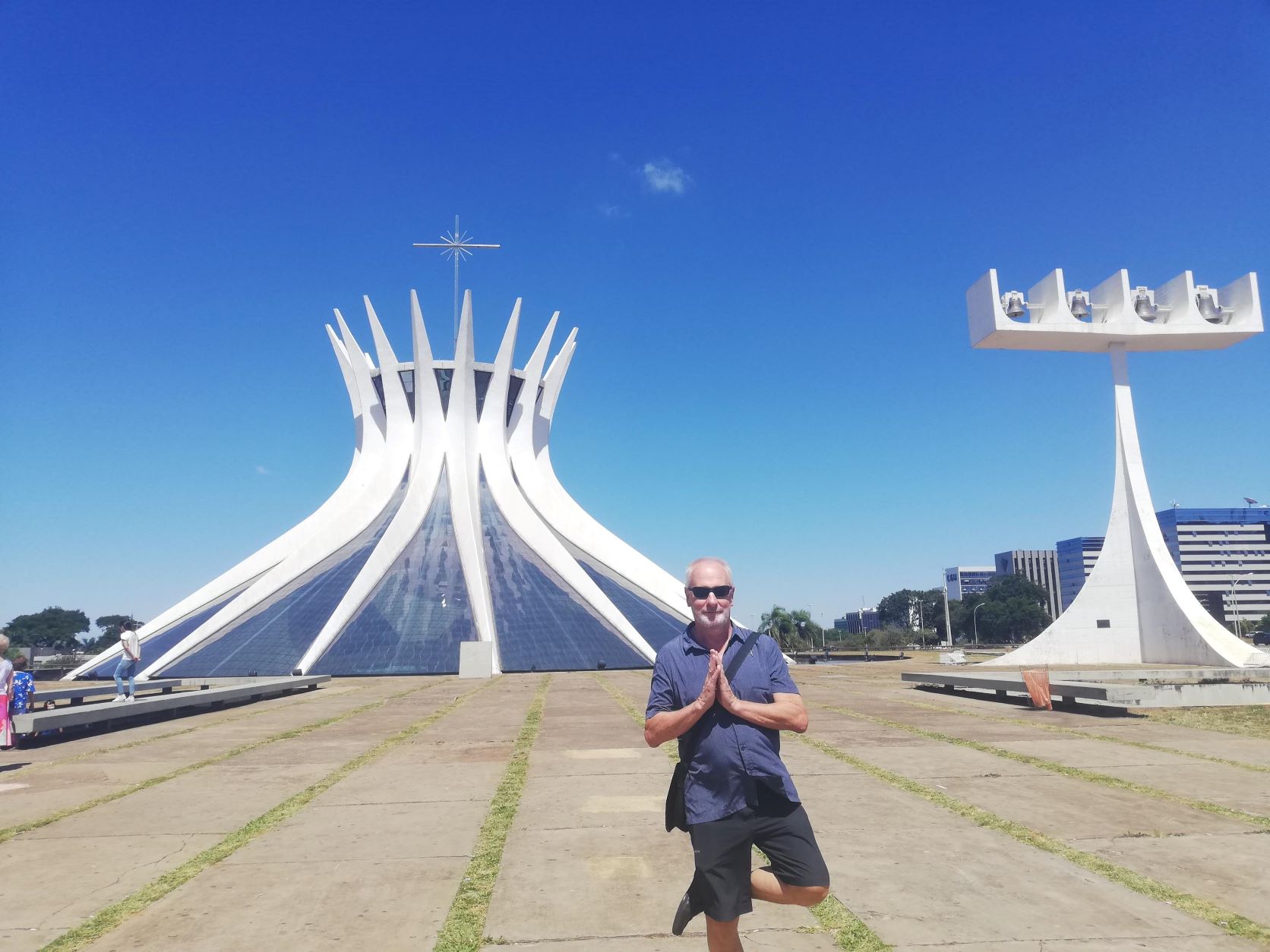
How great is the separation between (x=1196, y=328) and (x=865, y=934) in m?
25.0

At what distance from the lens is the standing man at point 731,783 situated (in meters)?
2.80

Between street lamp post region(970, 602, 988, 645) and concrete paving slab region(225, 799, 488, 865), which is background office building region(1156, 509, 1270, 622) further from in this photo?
concrete paving slab region(225, 799, 488, 865)

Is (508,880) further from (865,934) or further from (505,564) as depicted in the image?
(505,564)

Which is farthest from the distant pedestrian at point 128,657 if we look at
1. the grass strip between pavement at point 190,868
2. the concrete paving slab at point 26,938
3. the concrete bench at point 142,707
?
the concrete paving slab at point 26,938

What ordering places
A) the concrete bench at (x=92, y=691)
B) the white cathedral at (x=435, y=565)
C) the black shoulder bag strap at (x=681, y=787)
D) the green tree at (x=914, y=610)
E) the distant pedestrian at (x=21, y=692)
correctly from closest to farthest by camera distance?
the black shoulder bag strap at (x=681, y=787), the distant pedestrian at (x=21, y=692), the concrete bench at (x=92, y=691), the white cathedral at (x=435, y=565), the green tree at (x=914, y=610)

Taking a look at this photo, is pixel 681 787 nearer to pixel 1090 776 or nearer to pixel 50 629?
pixel 1090 776

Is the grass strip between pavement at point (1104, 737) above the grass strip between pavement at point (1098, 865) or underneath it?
underneath

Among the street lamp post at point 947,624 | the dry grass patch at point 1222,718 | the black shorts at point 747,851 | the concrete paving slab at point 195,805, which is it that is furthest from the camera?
the street lamp post at point 947,624

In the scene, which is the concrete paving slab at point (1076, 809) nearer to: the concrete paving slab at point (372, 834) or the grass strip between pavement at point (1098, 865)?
the grass strip between pavement at point (1098, 865)

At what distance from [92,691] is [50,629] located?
87959mm

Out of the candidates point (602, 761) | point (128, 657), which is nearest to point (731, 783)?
point (602, 761)

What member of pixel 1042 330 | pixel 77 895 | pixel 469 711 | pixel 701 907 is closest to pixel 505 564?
pixel 469 711

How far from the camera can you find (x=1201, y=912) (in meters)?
3.79

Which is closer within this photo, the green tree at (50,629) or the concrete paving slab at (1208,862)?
the concrete paving slab at (1208,862)
